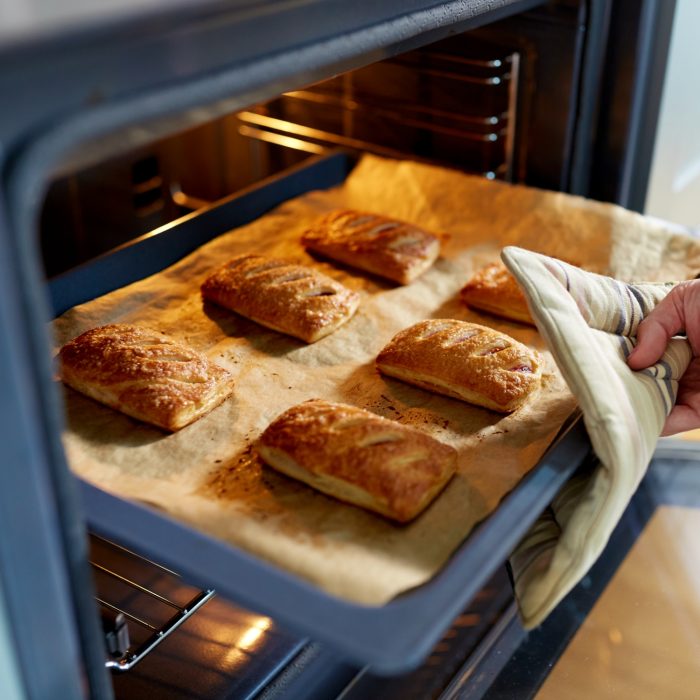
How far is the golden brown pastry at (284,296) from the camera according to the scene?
142 cm

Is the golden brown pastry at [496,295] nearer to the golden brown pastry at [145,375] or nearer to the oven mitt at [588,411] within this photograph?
the oven mitt at [588,411]

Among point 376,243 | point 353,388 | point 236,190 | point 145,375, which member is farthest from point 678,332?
point 236,190

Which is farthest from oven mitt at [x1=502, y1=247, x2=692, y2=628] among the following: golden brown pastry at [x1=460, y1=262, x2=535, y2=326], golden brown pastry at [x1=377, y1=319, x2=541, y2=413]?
golden brown pastry at [x1=460, y1=262, x2=535, y2=326]

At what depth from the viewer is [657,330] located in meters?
1.18

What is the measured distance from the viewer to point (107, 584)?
1345mm

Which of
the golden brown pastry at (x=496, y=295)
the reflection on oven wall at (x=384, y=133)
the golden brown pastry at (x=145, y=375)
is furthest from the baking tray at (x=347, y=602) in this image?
the reflection on oven wall at (x=384, y=133)

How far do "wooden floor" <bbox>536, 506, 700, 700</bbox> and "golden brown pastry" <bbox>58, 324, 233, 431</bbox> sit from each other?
0.67 m

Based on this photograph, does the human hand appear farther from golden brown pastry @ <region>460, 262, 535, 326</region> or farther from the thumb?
golden brown pastry @ <region>460, 262, 535, 326</region>

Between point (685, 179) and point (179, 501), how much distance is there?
1320 mm

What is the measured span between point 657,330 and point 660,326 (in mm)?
14

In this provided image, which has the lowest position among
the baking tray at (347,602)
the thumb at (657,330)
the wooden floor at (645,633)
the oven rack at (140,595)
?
the wooden floor at (645,633)

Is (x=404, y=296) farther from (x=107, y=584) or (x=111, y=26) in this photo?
(x=111, y=26)

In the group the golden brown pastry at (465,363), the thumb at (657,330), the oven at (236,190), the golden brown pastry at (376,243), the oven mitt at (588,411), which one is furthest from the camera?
the golden brown pastry at (376,243)

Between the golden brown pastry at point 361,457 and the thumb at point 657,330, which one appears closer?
the golden brown pastry at point 361,457
